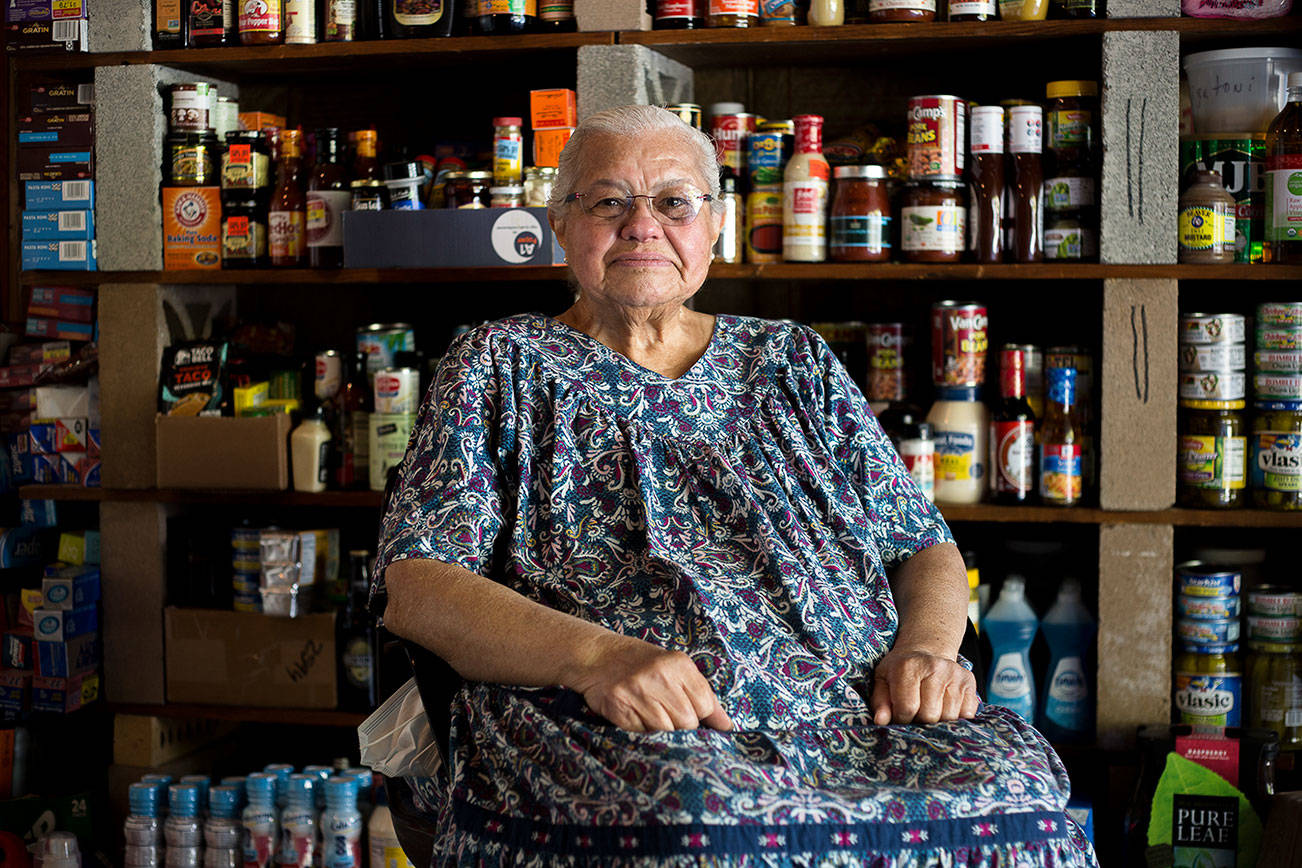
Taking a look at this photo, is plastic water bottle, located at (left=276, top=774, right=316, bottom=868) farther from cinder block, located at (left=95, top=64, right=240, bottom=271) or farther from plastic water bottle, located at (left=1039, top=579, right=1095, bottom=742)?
plastic water bottle, located at (left=1039, top=579, right=1095, bottom=742)

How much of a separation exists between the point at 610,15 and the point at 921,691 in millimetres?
1470

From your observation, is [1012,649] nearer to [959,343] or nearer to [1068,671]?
[1068,671]

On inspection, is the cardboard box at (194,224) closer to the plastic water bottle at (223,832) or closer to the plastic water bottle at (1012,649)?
the plastic water bottle at (223,832)

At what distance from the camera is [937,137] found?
2.36 meters

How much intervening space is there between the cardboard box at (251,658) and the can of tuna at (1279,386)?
1823 mm

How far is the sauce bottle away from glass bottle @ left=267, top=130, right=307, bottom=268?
38.4 inches

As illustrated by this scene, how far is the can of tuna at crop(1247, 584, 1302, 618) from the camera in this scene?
2391 mm

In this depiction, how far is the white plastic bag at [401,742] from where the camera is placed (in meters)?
1.60

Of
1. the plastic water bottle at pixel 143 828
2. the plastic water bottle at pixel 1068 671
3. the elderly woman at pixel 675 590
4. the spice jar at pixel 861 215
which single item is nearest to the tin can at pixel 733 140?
the spice jar at pixel 861 215

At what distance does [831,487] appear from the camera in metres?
1.74

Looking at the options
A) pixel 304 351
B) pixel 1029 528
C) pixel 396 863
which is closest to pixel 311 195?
pixel 304 351

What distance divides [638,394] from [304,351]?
4.86 feet

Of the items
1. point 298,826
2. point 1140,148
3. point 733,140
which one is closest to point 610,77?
point 733,140

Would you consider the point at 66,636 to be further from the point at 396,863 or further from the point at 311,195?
the point at 311,195
